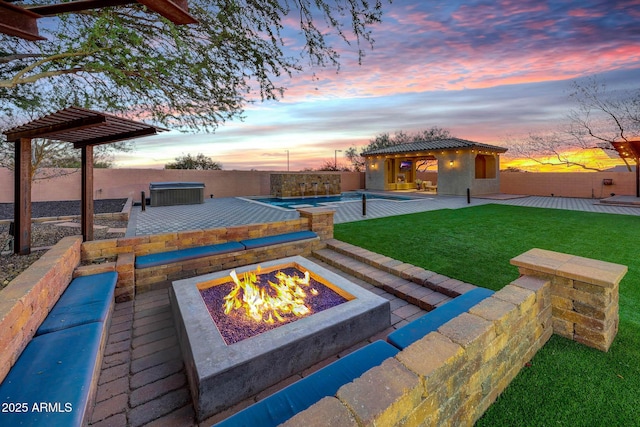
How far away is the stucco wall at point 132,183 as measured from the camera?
15.3m

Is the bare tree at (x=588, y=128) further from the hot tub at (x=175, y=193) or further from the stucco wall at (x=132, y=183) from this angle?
the hot tub at (x=175, y=193)

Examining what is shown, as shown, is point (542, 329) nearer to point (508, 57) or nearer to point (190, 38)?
point (190, 38)

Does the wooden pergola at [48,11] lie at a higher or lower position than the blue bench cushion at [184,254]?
higher

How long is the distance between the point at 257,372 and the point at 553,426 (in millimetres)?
1967

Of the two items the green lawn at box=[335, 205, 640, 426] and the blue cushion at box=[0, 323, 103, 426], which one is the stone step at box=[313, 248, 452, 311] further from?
the blue cushion at box=[0, 323, 103, 426]

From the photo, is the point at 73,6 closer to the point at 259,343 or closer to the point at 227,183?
the point at 259,343

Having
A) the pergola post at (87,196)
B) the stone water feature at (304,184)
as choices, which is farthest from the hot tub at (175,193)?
the pergola post at (87,196)

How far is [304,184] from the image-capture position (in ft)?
60.4

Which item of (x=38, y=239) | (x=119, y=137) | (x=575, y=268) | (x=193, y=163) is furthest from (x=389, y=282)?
(x=193, y=163)

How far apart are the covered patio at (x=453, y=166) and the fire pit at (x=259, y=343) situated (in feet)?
50.3

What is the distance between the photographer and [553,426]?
1.68 m

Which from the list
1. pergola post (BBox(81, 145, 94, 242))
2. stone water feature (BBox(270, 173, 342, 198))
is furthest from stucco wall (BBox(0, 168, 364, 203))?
pergola post (BBox(81, 145, 94, 242))

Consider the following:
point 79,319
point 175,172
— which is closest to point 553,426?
point 79,319

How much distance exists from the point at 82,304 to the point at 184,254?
5.72ft
